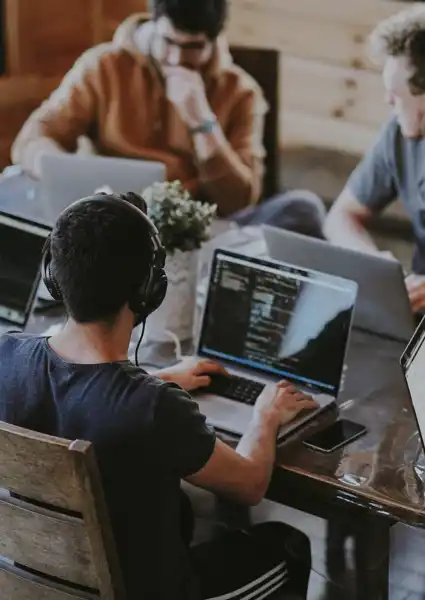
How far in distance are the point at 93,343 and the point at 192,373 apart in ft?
1.43

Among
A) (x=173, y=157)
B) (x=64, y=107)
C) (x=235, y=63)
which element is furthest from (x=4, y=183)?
(x=235, y=63)

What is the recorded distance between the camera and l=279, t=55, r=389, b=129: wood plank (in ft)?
12.7

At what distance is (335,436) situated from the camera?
177 cm

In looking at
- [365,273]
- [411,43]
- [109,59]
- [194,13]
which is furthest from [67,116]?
[365,273]

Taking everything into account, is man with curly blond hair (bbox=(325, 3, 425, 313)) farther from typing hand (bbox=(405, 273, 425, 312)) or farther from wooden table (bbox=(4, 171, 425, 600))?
wooden table (bbox=(4, 171, 425, 600))

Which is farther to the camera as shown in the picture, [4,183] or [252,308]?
[4,183]

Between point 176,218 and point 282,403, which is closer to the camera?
point 282,403

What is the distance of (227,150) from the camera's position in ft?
10.0

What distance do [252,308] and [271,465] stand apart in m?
0.43

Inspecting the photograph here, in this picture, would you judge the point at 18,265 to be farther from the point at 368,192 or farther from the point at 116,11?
the point at 116,11

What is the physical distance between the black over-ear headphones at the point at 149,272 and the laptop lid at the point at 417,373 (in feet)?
1.38

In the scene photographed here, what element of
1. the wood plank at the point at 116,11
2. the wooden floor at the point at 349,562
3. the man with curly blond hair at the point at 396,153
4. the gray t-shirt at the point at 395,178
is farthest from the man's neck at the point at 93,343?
the wood plank at the point at 116,11

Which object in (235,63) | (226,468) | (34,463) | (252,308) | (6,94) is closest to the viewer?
(34,463)

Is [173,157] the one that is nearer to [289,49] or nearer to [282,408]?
[289,49]
